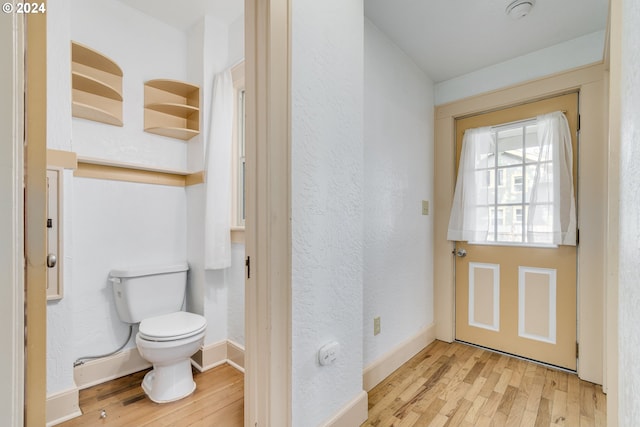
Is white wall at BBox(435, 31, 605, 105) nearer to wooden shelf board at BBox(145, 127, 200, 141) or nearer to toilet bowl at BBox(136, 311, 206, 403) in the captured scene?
wooden shelf board at BBox(145, 127, 200, 141)

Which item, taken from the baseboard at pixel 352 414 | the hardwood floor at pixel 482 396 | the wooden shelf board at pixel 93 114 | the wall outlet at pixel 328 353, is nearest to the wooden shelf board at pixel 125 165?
the wooden shelf board at pixel 93 114

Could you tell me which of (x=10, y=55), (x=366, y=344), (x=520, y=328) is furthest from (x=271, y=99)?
(x=520, y=328)

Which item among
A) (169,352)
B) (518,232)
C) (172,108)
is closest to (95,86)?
(172,108)

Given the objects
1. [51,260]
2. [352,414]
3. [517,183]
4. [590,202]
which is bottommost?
[352,414]

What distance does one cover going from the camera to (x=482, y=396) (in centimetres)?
174

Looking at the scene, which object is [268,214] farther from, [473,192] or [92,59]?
[473,192]

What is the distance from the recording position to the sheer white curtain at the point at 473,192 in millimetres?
2340

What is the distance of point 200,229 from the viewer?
7.10 feet

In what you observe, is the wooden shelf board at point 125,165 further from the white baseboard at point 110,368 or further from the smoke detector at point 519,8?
the smoke detector at point 519,8

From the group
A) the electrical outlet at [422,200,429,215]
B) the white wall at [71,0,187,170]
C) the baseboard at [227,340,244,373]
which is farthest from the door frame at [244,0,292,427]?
the electrical outlet at [422,200,429,215]

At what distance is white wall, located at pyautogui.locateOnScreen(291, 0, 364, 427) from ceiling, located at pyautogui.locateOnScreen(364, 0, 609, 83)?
49 centimetres

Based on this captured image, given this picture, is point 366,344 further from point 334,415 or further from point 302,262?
point 302,262

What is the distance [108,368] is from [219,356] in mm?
689

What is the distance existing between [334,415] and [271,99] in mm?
1424
